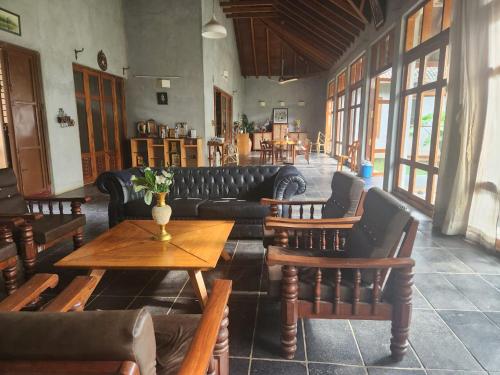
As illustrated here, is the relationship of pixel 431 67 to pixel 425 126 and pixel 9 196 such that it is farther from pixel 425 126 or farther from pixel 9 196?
pixel 9 196

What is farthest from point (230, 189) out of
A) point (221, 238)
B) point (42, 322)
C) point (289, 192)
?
point (42, 322)

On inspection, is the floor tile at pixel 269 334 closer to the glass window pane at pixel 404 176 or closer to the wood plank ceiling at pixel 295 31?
the glass window pane at pixel 404 176

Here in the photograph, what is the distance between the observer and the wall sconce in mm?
5703

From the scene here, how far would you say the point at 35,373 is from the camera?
0.72 meters

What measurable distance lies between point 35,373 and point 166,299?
5.57 feet

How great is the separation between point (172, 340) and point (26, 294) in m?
0.62

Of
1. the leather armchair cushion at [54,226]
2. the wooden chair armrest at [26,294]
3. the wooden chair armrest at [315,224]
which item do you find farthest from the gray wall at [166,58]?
the wooden chair armrest at [26,294]

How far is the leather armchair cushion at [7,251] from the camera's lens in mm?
2246

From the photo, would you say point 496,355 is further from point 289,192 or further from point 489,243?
point 289,192

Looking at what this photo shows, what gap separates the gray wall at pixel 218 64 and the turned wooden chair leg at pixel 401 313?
23.2 ft

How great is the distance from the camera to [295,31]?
11.5m

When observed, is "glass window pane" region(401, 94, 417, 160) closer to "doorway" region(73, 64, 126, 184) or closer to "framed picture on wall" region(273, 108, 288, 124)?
"doorway" region(73, 64, 126, 184)

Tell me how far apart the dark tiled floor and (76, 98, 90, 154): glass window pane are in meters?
3.94

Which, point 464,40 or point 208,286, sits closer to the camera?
point 208,286
